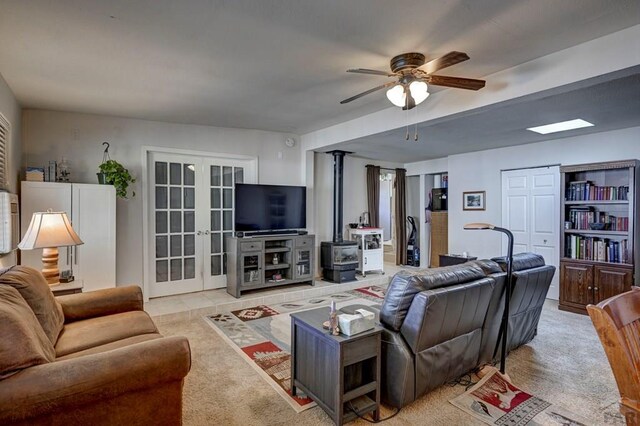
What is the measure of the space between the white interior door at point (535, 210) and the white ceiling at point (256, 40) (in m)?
2.20

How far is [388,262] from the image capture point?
8.21m

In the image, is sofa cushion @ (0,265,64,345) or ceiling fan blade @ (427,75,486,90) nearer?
sofa cushion @ (0,265,64,345)

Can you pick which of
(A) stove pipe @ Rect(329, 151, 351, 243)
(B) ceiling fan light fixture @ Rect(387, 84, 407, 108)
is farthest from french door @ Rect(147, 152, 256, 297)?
(B) ceiling fan light fixture @ Rect(387, 84, 407, 108)

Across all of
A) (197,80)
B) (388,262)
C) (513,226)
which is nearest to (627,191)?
(513,226)

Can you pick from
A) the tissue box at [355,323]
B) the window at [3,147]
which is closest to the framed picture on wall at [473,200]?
the tissue box at [355,323]

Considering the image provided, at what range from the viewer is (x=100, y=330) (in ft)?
7.53

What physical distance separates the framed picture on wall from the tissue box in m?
4.95

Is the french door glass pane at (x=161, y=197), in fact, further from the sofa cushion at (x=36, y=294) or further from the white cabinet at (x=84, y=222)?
the sofa cushion at (x=36, y=294)

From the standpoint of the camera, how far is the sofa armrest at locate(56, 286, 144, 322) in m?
2.56

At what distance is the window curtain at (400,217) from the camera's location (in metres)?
7.77

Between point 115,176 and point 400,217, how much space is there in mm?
5694

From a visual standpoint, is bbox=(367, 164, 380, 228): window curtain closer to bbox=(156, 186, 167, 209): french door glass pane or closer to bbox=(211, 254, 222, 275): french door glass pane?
→ bbox=(211, 254, 222, 275): french door glass pane

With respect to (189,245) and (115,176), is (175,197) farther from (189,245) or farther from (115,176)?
(115,176)

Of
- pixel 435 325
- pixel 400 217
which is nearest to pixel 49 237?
pixel 435 325
